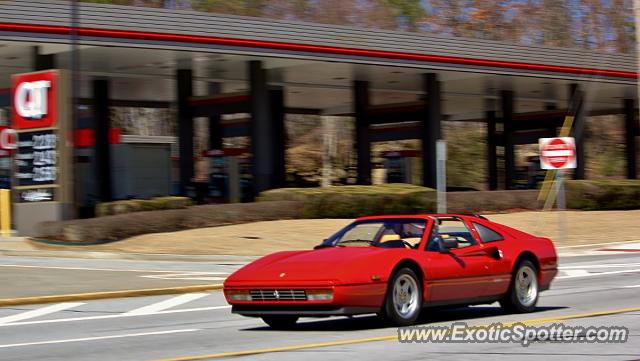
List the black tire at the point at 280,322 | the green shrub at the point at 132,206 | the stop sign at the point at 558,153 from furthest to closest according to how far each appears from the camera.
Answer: the green shrub at the point at 132,206 < the stop sign at the point at 558,153 < the black tire at the point at 280,322

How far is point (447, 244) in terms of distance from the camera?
39.0 ft

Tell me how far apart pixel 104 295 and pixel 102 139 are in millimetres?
27637

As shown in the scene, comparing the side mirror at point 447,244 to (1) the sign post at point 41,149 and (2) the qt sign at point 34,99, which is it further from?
(2) the qt sign at point 34,99

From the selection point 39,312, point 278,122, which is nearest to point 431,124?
point 278,122

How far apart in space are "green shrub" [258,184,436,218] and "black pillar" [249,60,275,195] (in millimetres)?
2546

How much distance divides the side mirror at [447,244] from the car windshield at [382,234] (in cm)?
26

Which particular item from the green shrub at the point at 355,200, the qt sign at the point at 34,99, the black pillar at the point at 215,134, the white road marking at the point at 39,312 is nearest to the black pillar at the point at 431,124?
the green shrub at the point at 355,200

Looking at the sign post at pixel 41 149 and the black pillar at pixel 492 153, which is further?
the black pillar at pixel 492 153

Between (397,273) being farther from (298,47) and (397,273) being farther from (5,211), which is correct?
(298,47)

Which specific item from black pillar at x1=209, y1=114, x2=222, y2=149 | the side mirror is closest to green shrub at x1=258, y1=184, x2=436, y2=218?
black pillar at x1=209, y1=114, x2=222, y2=149

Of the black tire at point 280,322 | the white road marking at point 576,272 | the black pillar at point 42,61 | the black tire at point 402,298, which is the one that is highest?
the black pillar at point 42,61

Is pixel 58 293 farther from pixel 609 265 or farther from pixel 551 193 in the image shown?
pixel 551 193

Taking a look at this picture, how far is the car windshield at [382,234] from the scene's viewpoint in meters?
11.9

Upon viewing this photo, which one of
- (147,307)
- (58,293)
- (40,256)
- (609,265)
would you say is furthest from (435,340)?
(40,256)
